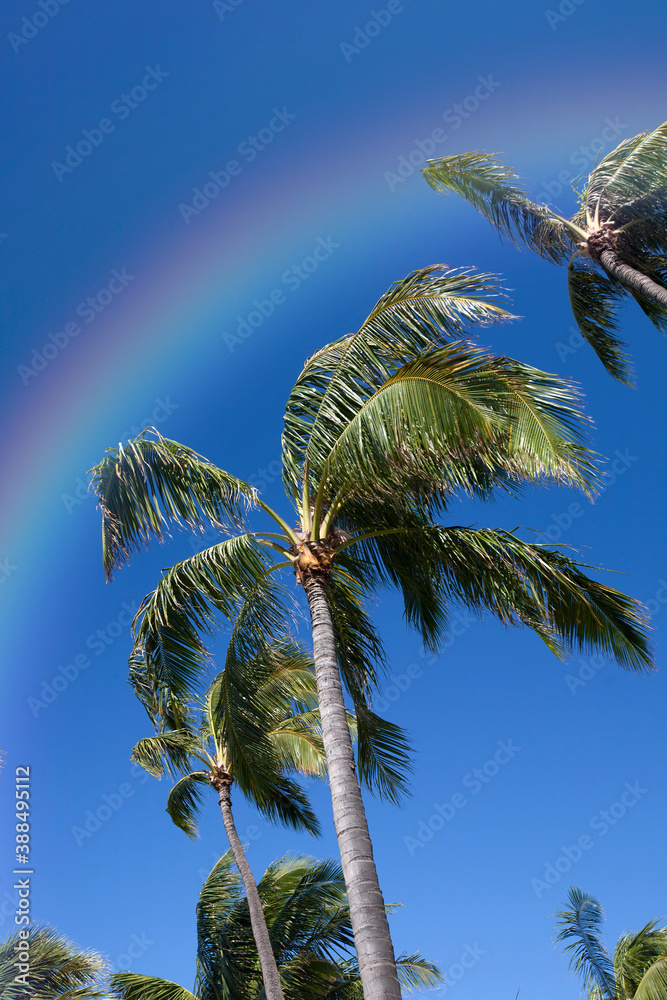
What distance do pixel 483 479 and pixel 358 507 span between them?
1.50m

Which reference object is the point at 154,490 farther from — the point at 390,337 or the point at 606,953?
the point at 606,953

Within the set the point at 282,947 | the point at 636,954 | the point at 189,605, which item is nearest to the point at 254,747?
the point at 189,605

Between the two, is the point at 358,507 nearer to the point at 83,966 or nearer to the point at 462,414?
the point at 462,414

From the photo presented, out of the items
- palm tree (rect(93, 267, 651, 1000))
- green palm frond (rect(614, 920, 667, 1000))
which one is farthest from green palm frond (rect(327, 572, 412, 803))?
green palm frond (rect(614, 920, 667, 1000))

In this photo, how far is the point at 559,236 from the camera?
40.8 ft

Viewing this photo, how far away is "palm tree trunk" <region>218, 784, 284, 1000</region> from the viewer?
12.3 metres

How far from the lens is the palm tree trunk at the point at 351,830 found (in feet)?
18.8

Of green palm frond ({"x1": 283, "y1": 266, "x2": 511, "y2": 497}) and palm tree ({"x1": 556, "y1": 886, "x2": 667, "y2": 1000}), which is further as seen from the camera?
palm tree ({"x1": 556, "y1": 886, "x2": 667, "y2": 1000})

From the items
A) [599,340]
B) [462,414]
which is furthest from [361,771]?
[599,340]

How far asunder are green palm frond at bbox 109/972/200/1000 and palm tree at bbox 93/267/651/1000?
808cm

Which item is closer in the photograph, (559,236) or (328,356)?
(328,356)

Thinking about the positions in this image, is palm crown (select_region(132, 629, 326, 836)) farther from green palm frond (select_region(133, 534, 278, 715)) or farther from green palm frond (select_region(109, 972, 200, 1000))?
green palm frond (select_region(109, 972, 200, 1000))

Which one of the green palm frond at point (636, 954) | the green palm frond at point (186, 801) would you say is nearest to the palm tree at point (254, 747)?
the green palm frond at point (186, 801)

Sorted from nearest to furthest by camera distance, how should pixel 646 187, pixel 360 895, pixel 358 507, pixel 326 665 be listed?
pixel 360 895 → pixel 326 665 → pixel 358 507 → pixel 646 187
